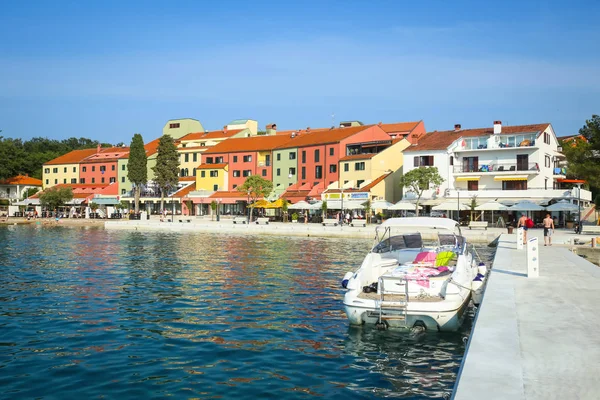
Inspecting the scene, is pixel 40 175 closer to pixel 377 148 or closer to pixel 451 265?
pixel 377 148

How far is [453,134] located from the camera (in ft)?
205

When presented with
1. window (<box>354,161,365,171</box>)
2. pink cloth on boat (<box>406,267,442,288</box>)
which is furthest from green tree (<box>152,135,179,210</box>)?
pink cloth on boat (<box>406,267,442,288</box>)

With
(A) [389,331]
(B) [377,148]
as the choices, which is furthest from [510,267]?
(B) [377,148]

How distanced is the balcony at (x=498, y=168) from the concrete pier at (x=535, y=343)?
142ft

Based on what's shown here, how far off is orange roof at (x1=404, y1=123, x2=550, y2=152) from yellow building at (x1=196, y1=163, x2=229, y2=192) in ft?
97.2

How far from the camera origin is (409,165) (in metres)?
61.2

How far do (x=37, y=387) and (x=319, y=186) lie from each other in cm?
6025

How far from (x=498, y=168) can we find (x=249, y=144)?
3787 centimetres

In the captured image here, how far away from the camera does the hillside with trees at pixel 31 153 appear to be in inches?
3442

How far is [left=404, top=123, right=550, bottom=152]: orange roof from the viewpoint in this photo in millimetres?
56750

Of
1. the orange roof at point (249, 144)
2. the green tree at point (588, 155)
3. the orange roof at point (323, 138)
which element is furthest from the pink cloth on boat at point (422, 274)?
the orange roof at point (249, 144)

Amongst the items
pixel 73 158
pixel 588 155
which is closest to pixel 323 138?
pixel 588 155

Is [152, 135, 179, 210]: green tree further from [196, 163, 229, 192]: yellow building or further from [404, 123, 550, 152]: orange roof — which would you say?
[404, 123, 550, 152]: orange roof

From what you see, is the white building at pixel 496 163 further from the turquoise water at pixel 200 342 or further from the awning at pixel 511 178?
the turquoise water at pixel 200 342
